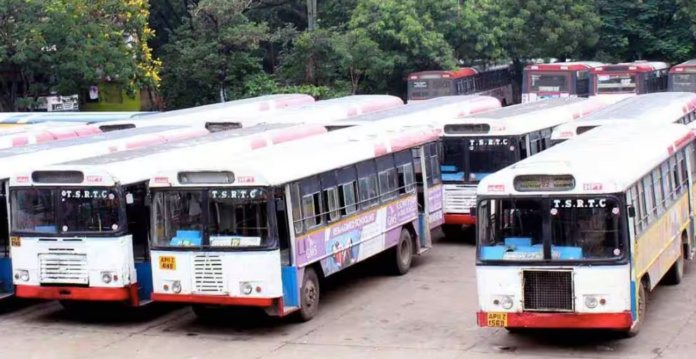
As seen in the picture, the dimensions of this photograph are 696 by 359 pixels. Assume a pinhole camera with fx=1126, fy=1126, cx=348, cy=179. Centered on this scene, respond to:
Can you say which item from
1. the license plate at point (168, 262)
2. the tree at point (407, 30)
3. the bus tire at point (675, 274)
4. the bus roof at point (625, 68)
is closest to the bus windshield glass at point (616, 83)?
the bus roof at point (625, 68)

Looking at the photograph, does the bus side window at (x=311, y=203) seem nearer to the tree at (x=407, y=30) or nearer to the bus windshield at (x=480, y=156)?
the bus windshield at (x=480, y=156)

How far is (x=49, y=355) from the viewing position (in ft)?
45.7

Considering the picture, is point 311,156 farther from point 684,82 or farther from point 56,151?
point 684,82

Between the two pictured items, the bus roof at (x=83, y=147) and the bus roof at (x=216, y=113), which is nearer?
the bus roof at (x=83, y=147)

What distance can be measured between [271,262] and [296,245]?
0.62m

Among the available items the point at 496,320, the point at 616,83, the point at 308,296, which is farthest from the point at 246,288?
the point at 616,83

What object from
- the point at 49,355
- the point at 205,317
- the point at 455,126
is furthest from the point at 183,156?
the point at 455,126

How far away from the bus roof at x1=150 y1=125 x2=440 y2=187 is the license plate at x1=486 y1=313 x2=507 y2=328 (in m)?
3.22

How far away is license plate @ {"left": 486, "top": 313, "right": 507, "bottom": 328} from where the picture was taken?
12.6 metres

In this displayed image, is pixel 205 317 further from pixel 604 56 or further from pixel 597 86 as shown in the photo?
pixel 604 56

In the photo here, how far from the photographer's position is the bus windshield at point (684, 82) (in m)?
35.9

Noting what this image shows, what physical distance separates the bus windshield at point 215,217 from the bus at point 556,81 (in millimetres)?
24749

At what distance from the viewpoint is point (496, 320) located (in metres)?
12.6

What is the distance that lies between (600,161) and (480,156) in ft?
24.3
